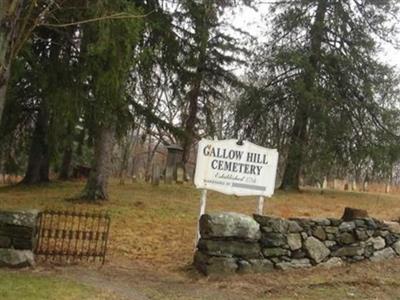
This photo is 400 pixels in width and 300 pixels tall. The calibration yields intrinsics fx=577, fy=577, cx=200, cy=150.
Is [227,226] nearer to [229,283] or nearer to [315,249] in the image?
[229,283]

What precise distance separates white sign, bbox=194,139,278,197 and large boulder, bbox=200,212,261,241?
1.10m

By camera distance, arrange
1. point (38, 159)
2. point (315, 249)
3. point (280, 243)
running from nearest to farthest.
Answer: point (280, 243) → point (315, 249) → point (38, 159)

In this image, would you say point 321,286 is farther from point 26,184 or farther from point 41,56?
point 26,184

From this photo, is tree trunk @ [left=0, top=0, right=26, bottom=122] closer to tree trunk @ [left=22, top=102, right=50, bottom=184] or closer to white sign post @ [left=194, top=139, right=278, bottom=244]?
white sign post @ [left=194, top=139, right=278, bottom=244]

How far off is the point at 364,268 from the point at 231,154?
9.37 ft

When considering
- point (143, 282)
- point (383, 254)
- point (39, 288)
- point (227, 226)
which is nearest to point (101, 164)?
point (227, 226)

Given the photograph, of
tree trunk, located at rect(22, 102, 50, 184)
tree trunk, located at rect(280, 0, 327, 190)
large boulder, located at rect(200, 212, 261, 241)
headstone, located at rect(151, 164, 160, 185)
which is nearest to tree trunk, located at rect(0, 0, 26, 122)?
large boulder, located at rect(200, 212, 261, 241)

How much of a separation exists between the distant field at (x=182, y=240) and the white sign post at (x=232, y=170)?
1.38 metres

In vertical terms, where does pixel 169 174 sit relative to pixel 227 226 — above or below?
above

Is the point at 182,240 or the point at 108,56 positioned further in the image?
the point at 182,240

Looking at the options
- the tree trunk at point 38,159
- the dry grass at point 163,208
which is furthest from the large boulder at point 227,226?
the tree trunk at point 38,159

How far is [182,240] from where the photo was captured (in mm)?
11227

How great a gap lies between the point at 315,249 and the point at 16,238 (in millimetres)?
4581

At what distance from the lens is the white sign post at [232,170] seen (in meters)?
9.73
